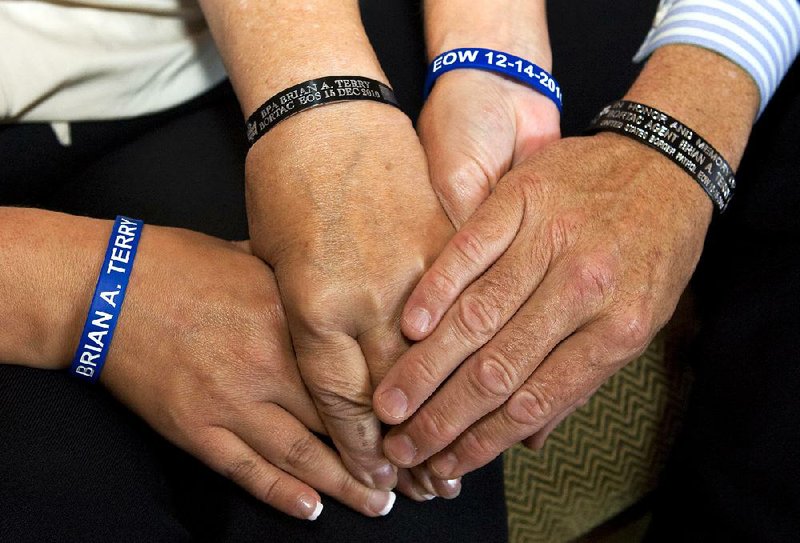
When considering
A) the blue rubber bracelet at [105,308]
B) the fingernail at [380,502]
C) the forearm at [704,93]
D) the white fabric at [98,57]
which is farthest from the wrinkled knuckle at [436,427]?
the white fabric at [98,57]

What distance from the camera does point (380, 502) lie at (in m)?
0.79

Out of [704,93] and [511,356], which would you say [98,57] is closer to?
[511,356]

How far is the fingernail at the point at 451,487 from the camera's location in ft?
2.60

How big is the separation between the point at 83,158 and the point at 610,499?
3.23ft

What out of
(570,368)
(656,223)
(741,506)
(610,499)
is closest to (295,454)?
(570,368)

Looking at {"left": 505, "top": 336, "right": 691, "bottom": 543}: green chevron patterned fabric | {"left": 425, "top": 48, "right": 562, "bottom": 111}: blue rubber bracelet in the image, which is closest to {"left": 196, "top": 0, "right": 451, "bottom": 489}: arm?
{"left": 425, "top": 48, "right": 562, "bottom": 111}: blue rubber bracelet

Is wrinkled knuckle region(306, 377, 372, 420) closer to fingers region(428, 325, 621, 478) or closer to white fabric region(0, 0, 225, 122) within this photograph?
fingers region(428, 325, 621, 478)

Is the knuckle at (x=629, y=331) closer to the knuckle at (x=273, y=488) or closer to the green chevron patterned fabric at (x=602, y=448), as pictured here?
the knuckle at (x=273, y=488)

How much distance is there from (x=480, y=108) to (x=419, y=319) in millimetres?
260

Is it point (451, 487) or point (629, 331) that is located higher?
point (629, 331)

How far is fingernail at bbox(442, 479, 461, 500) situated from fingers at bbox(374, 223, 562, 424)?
0.11 meters

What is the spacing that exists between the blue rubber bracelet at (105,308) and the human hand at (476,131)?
12.9 inches

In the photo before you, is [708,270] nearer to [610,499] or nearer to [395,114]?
[610,499]

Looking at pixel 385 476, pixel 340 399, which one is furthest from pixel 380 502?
pixel 340 399
